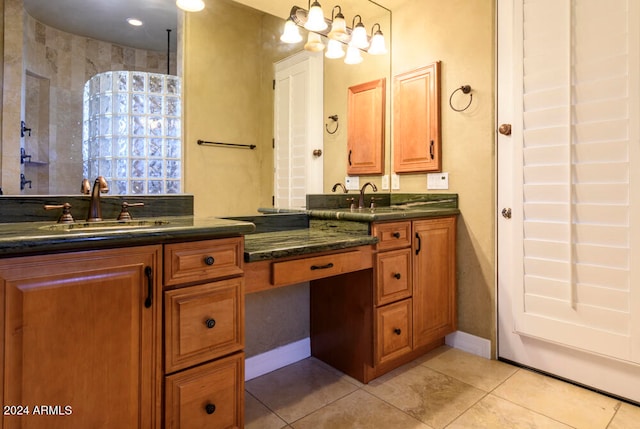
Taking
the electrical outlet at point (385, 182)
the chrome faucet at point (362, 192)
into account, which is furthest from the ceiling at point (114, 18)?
the electrical outlet at point (385, 182)

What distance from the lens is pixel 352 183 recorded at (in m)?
2.66

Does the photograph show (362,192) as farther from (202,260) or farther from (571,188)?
(202,260)

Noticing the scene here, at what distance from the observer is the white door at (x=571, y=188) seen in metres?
1.69

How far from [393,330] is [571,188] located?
1.19 meters

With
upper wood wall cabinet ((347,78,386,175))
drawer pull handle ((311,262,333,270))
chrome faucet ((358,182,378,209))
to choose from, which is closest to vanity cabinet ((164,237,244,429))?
drawer pull handle ((311,262,333,270))

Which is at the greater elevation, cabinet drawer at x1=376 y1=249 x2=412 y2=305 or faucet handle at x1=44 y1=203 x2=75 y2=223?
faucet handle at x1=44 y1=203 x2=75 y2=223

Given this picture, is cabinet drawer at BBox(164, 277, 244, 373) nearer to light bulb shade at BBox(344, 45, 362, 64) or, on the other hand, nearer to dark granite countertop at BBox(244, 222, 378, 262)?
dark granite countertop at BBox(244, 222, 378, 262)

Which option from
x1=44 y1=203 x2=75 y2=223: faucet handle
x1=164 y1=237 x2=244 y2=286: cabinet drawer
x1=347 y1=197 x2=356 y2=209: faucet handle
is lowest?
x1=164 y1=237 x2=244 y2=286: cabinet drawer

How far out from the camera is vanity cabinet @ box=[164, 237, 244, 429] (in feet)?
3.94

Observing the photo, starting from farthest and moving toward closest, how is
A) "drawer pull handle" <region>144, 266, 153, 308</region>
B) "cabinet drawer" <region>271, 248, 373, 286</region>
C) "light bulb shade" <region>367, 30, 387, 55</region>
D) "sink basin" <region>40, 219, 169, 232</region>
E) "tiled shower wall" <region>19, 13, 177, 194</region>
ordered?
"light bulb shade" <region>367, 30, 387, 55</region>
"cabinet drawer" <region>271, 248, 373, 286</region>
"tiled shower wall" <region>19, 13, 177, 194</region>
"sink basin" <region>40, 219, 169, 232</region>
"drawer pull handle" <region>144, 266, 153, 308</region>

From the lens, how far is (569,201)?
1.83 meters

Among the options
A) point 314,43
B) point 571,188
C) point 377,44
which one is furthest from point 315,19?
point 571,188

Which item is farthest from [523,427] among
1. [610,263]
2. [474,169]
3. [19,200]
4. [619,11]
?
[19,200]

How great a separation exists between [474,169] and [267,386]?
1787mm
